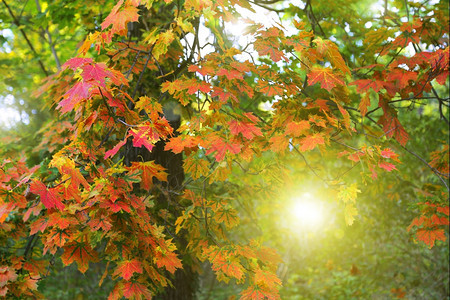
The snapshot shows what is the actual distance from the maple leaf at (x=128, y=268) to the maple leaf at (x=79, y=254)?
8.9 inches

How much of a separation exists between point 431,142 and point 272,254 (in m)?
5.01

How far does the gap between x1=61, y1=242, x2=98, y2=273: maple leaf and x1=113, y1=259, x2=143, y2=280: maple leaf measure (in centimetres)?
23

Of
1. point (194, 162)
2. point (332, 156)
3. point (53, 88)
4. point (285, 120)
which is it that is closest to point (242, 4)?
point (285, 120)

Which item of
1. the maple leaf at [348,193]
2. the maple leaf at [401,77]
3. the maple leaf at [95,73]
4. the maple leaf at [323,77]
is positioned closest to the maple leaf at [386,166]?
the maple leaf at [348,193]

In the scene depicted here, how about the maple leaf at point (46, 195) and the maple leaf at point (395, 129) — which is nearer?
the maple leaf at point (46, 195)

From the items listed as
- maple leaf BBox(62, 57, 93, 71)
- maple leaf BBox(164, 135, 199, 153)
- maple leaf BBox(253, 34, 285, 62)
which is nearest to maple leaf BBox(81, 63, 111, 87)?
maple leaf BBox(62, 57, 93, 71)

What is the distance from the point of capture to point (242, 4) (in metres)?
2.24

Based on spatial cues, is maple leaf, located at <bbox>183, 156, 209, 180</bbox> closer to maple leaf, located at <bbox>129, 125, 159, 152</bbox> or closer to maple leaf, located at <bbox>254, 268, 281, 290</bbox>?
maple leaf, located at <bbox>129, 125, 159, 152</bbox>

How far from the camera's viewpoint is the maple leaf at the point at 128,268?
2.08 m

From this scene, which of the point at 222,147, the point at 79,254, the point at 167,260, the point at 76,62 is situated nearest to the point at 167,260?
the point at 167,260

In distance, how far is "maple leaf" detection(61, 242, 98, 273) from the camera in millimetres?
2184

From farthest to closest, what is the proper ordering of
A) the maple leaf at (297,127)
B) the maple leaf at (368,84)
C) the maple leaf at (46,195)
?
the maple leaf at (368,84) → the maple leaf at (297,127) → the maple leaf at (46,195)

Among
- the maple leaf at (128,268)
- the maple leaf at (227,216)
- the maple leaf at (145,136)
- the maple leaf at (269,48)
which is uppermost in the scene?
the maple leaf at (269,48)

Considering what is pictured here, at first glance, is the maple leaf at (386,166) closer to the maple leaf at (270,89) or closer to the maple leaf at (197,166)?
→ the maple leaf at (270,89)
